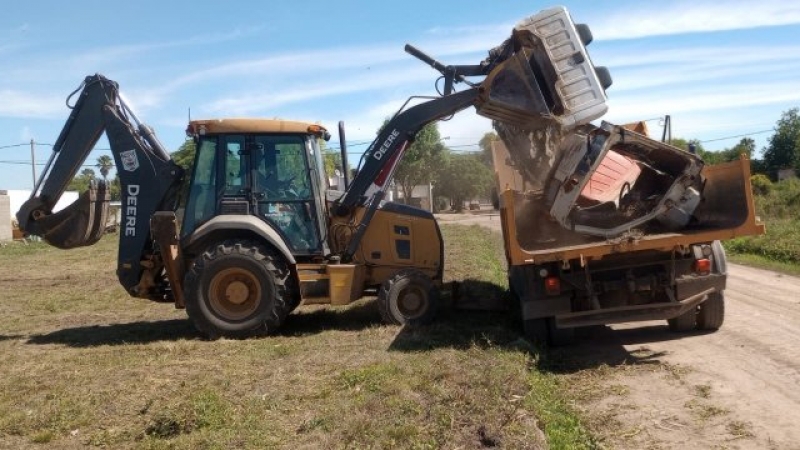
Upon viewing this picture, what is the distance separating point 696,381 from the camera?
6809 millimetres

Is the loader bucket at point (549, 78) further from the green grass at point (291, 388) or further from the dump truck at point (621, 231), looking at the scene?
the green grass at point (291, 388)

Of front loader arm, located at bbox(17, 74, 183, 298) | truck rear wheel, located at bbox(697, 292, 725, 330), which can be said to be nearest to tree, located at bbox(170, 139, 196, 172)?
front loader arm, located at bbox(17, 74, 183, 298)

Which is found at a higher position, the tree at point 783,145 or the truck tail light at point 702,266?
the tree at point 783,145

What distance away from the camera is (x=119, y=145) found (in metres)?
9.90

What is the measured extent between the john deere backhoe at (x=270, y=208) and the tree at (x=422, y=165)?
46700 mm

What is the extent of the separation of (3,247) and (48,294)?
803 inches

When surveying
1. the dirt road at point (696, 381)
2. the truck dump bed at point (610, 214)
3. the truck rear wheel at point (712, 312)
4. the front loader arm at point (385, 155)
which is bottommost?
the dirt road at point (696, 381)

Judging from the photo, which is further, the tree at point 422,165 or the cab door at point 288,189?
the tree at point 422,165

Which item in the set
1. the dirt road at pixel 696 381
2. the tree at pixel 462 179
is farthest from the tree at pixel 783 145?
the dirt road at pixel 696 381

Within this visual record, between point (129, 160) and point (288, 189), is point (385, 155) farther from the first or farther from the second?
point (129, 160)

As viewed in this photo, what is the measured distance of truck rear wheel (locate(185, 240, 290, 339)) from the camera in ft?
30.3

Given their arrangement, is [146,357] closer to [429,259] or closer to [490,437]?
[429,259]

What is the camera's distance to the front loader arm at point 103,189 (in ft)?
32.2

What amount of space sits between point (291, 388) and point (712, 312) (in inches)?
208
